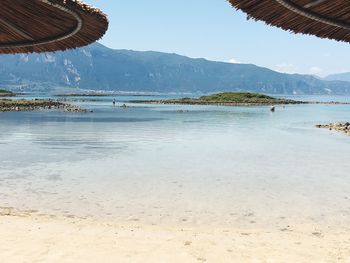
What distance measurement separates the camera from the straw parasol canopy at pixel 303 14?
505 centimetres

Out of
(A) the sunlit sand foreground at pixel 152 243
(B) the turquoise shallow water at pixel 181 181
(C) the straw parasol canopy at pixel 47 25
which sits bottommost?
(B) the turquoise shallow water at pixel 181 181

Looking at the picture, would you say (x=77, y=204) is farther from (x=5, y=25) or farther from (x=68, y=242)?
(x=5, y=25)

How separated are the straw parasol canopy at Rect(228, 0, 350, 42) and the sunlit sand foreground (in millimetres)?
5163

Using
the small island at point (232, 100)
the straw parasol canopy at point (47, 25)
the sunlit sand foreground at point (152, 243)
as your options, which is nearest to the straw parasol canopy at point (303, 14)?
the straw parasol canopy at point (47, 25)

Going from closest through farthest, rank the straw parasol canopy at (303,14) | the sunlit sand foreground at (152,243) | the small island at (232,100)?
the straw parasol canopy at (303,14) < the sunlit sand foreground at (152,243) < the small island at (232,100)

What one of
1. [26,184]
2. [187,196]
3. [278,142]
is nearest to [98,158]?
[26,184]

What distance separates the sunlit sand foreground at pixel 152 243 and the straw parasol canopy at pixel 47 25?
4371 millimetres

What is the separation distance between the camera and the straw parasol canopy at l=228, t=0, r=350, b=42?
5051 millimetres

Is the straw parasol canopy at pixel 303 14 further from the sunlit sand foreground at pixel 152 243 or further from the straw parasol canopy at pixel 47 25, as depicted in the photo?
the sunlit sand foreground at pixel 152 243

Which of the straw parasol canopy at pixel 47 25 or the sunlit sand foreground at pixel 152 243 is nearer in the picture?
the straw parasol canopy at pixel 47 25

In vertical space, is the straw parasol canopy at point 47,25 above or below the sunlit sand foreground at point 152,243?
above

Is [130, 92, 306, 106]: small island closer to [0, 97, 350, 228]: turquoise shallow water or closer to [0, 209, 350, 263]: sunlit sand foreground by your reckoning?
[0, 97, 350, 228]: turquoise shallow water

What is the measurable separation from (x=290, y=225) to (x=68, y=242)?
6.56 m

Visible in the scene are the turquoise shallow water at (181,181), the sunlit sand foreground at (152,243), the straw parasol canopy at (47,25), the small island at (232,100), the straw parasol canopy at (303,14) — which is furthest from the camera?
the small island at (232,100)
